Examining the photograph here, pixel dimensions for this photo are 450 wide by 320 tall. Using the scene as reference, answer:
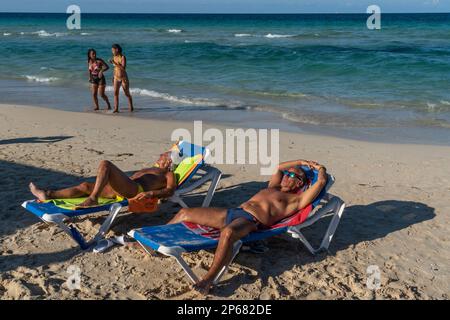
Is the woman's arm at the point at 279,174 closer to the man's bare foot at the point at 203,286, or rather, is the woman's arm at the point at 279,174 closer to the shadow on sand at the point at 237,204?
the shadow on sand at the point at 237,204

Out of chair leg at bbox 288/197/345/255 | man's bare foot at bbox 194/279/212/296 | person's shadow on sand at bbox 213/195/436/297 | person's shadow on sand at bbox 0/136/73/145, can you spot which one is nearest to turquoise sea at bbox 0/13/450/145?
person's shadow on sand at bbox 0/136/73/145

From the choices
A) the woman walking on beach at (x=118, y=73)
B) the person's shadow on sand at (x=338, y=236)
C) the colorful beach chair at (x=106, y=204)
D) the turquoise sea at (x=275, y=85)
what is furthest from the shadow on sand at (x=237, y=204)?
the woman walking on beach at (x=118, y=73)

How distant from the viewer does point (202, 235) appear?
432 cm

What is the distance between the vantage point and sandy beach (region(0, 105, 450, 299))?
4.09 m

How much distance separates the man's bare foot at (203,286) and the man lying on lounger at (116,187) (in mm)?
1193

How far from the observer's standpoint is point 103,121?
9.74 meters

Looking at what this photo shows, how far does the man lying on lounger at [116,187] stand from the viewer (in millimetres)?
4828

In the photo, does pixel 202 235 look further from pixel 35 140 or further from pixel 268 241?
pixel 35 140

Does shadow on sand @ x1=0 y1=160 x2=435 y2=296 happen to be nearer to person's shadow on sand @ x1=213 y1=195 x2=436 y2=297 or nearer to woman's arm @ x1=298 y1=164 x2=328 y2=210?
person's shadow on sand @ x1=213 y1=195 x2=436 y2=297

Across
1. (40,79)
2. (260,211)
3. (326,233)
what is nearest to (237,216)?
(260,211)

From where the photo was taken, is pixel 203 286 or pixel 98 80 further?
pixel 98 80

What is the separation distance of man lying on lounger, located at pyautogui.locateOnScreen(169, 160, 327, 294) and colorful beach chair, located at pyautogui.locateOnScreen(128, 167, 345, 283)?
56mm

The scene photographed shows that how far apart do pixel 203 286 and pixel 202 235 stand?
477 millimetres
